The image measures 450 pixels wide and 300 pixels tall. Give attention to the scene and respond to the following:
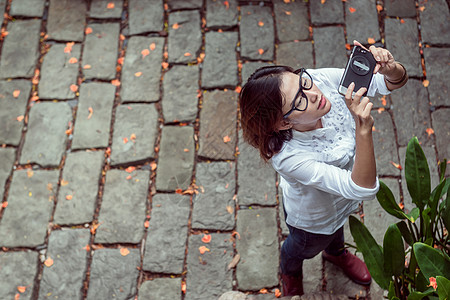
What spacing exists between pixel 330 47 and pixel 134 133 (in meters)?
1.61

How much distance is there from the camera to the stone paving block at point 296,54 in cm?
357

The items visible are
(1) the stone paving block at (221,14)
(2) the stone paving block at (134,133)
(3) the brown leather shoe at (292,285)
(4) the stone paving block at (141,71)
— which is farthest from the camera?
(1) the stone paving block at (221,14)

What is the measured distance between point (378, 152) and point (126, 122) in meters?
1.78

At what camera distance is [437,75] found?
11.2ft

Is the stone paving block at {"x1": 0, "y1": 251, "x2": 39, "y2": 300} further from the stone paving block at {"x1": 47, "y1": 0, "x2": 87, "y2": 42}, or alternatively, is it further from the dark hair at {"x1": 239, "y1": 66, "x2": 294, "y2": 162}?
the dark hair at {"x1": 239, "y1": 66, "x2": 294, "y2": 162}

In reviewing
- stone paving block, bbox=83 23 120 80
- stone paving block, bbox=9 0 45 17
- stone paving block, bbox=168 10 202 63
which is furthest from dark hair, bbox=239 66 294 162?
stone paving block, bbox=9 0 45 17

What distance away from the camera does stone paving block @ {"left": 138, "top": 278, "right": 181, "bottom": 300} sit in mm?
2867

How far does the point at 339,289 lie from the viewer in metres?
2.78

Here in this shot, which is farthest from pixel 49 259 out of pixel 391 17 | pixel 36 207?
pixel 391 17

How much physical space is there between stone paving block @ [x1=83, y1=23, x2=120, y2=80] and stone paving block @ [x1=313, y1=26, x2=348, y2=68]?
1.58 meters

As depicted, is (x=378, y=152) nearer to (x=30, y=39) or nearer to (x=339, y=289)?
(x=339, y=289)

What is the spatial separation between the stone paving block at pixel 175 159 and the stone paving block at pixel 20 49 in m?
1.29

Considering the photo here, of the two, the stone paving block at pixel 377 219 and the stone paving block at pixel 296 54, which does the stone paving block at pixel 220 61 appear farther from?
the stone paving block at pixel 377 219

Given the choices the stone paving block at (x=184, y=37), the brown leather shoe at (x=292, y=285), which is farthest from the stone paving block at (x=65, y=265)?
the stone paving block at (x=184, y=37)
